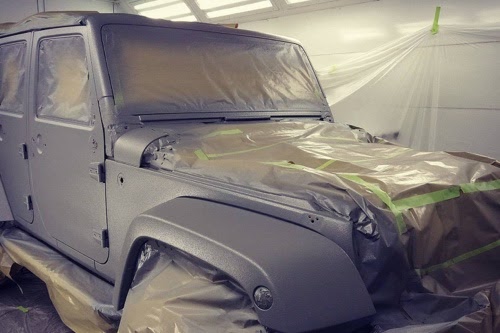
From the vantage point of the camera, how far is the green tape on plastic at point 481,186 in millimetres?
1606

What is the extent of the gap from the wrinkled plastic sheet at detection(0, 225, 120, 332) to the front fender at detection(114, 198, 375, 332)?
2.12ft

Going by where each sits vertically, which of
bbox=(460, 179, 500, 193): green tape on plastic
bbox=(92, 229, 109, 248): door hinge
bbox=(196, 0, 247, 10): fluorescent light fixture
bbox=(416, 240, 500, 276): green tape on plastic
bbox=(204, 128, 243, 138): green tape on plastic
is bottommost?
bbox=(92, 229, 109, 248): door hinge

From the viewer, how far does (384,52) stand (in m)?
4.78

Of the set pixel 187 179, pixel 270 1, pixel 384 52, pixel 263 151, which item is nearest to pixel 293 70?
pixel 263 151

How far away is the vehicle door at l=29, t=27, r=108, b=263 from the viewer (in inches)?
83.5

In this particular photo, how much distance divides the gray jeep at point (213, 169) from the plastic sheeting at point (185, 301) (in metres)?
0.10

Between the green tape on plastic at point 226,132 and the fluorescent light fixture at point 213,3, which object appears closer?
the green tape on plastic at point 226,132

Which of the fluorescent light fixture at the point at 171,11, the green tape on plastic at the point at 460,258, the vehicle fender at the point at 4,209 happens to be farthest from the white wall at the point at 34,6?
the green tape on plastic at the point at 460,258

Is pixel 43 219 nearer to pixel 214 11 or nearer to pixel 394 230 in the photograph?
pixel 394 230

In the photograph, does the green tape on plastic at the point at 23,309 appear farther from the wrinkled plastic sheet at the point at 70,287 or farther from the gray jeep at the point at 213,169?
the gray jeep at the point at 213,169

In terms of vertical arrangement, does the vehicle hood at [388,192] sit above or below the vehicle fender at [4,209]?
above

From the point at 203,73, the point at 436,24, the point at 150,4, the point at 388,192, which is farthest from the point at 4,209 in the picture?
the point at 150,4

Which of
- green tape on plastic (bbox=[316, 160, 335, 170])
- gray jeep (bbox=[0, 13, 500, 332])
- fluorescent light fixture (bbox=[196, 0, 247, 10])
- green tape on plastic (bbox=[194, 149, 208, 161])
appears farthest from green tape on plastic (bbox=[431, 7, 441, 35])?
green tape on plastic (bbox=[194, 149, 208, 161])

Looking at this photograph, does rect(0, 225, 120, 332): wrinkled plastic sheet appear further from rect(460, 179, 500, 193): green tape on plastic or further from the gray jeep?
rect(460, 179, 500, 193): green tape on plastic
